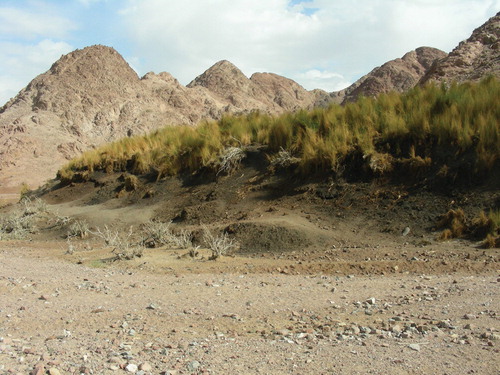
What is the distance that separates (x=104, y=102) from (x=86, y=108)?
5.50 ft

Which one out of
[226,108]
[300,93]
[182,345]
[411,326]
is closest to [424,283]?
[411,326]

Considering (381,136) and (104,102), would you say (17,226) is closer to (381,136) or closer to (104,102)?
(381,136)

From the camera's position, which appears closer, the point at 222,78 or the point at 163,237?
the point at 163,237

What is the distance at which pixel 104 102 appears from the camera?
136 feet

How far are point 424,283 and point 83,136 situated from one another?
37772 mm

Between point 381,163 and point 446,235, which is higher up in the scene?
point 381,163

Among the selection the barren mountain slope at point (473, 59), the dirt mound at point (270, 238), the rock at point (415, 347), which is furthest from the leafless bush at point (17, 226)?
the barren mountain slope at point (473, 59)

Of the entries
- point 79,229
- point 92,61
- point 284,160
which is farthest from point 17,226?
point 92,61

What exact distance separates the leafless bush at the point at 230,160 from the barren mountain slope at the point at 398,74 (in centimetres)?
1165

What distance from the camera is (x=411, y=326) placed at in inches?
161

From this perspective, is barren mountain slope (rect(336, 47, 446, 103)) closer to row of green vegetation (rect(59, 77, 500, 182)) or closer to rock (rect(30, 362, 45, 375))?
row of green vegetation (rect(59, 77, 500, 182))

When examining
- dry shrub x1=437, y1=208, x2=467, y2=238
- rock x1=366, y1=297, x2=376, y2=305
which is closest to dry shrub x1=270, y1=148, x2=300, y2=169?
dry shrub x1=437, y1=208, x2=467, y2=238

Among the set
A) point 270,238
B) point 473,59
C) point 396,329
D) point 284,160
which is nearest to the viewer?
point 396,329

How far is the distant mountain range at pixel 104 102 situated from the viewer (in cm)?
3325
